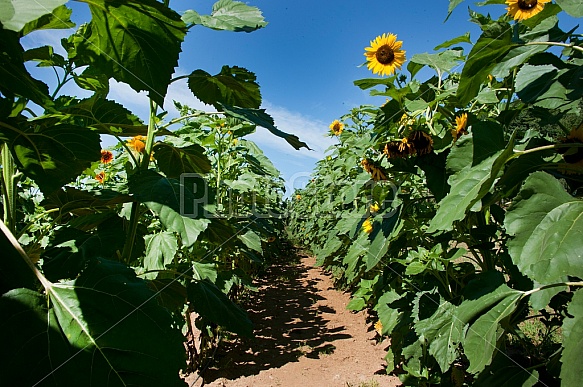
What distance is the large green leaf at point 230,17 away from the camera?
0.92 metres

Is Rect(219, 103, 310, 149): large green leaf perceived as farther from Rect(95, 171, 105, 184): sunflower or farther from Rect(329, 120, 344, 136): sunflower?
Rect(329, 120, 344, 136): sunflower

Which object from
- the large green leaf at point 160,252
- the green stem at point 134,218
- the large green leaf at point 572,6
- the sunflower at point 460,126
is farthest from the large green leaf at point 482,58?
the large green leaf at point 160,252

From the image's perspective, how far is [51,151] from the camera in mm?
833

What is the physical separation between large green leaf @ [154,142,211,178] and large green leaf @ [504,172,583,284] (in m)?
0.96

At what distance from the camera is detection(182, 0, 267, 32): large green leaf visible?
0.92m

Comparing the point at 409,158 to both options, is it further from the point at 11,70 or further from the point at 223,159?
the point at 223,159

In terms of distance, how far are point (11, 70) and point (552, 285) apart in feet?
4.62

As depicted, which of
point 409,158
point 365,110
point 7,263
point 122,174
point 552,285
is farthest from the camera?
point 122,174

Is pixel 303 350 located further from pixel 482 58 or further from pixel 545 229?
pixel 482 58

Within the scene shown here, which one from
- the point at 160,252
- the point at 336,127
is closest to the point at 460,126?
the point at 160,252

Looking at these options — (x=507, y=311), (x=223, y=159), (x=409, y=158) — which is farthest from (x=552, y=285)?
(x=223, y=159)

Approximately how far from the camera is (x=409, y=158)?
5.38 ft

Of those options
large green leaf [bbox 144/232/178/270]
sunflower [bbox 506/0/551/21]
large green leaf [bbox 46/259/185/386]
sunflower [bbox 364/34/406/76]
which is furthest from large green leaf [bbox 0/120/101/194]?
sunflower [bbox 364/34/406/76]

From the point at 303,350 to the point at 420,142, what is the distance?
3.17 meters
